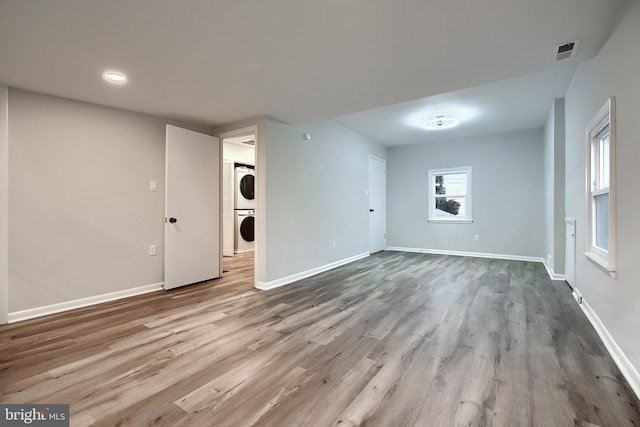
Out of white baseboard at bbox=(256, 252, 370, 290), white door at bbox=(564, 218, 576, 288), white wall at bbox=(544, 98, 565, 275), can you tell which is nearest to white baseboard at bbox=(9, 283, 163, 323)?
white baseboard at bbox=(256, 252, 370, 290)

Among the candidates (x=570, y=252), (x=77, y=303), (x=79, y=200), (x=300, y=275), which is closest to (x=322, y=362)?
(x=300, y=275)

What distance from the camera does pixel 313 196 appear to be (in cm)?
450

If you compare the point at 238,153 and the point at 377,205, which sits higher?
the point at 238,153

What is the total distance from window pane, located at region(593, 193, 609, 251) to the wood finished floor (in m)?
0.71

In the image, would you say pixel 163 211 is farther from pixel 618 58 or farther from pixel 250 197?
pixel 618 58

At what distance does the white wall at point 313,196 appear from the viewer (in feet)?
12.6

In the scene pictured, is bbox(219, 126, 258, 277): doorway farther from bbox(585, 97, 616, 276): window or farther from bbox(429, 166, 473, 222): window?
bbox(585, 97, 616, 276): window

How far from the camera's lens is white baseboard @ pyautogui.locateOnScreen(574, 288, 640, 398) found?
160 centimetres

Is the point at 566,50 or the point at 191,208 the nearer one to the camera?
the point at 566,50

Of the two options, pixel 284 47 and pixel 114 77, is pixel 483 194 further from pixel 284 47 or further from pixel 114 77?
pixel 114 77

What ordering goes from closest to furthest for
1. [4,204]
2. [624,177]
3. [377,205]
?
[624,177] < [4,204] < [377,205]

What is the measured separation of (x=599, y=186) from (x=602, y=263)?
0.73 meters

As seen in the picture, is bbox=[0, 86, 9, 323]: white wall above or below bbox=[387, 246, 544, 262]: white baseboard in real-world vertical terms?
above

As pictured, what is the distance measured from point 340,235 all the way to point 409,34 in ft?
11.8
